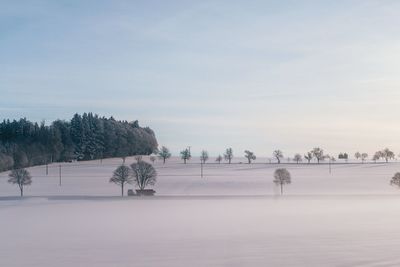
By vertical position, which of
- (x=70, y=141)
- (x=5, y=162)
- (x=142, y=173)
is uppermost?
(x=70, y=141)

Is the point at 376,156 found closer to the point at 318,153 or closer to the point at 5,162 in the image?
the point at 318,153

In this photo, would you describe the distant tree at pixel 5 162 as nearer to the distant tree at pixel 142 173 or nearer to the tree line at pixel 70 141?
the tree line at pixel 70 141

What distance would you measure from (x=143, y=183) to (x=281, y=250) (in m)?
53.7

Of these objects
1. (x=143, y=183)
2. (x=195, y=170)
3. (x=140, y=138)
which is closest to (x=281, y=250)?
(x=143, y=183)

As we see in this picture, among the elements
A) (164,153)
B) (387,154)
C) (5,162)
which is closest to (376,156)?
(387,154)

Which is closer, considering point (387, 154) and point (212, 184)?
point (212, 184)

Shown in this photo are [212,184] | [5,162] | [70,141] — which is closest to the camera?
[212,184]

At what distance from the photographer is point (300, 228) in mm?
26297

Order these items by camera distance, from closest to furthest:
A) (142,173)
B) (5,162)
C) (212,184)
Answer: (142,173)
(212,184)
(5,162)

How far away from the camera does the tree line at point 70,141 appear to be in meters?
125

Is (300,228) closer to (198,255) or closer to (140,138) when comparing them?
(198,255)

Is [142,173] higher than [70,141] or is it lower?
lower

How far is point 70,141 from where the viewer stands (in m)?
139


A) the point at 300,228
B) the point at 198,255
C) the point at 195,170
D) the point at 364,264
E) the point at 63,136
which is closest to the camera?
the point at 364,264
